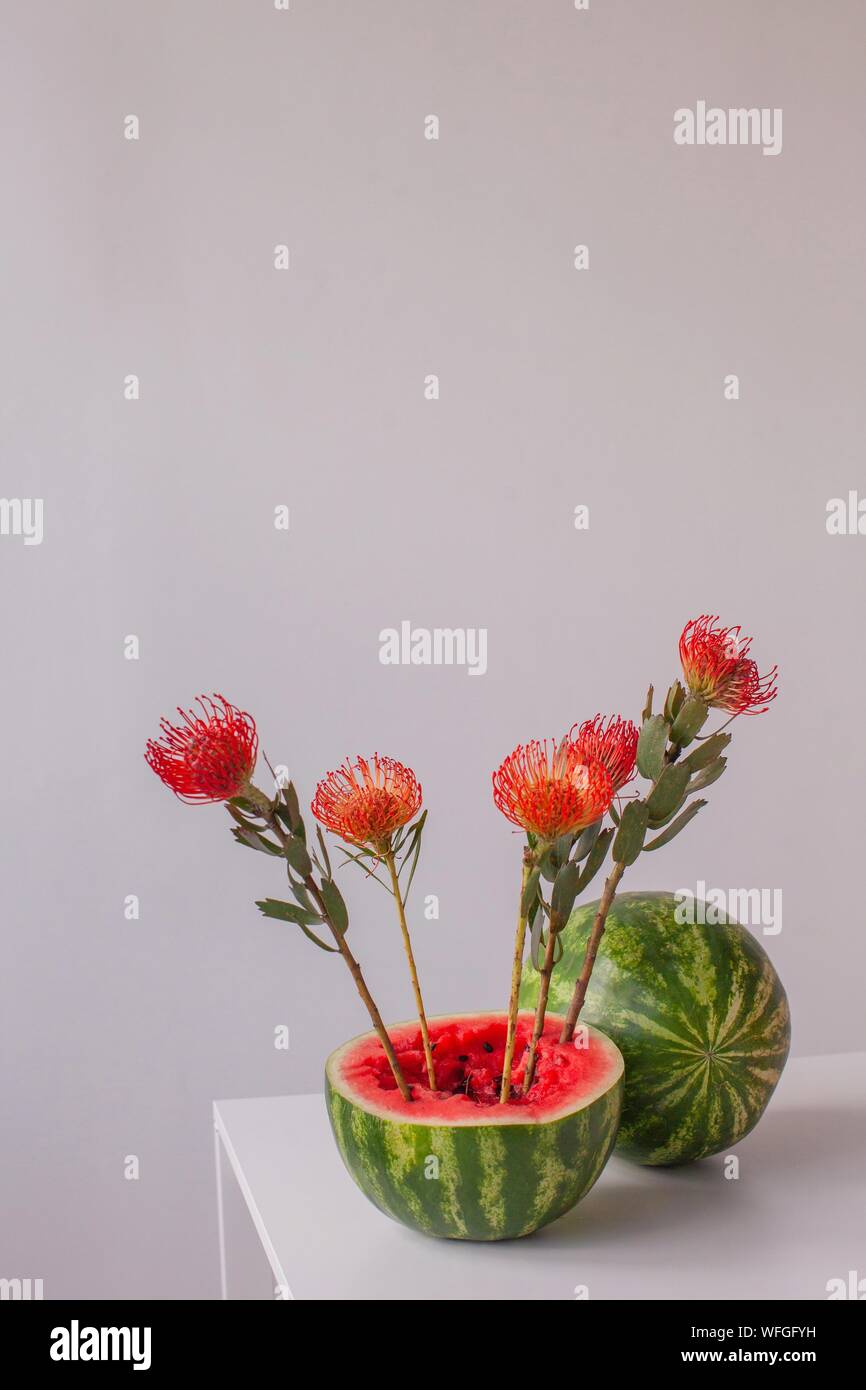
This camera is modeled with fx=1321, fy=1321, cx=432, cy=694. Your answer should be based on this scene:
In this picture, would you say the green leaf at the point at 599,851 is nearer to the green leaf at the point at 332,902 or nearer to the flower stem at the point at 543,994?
the flower stem at the point at 543,994

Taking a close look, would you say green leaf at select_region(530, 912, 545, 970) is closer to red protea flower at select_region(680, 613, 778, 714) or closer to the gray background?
red protea flower at select_region(680, 613, 778, 714)

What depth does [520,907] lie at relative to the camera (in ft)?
2.90

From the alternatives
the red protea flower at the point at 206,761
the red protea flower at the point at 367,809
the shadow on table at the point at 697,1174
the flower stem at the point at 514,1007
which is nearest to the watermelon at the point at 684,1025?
the shadow on table at the point at 697,1174

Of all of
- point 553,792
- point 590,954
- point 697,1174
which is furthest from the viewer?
point 697,1174

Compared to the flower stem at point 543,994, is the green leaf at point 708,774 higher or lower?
higher

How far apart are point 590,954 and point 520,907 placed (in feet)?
0.29

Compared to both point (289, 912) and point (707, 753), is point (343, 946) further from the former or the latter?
point (707, 753)

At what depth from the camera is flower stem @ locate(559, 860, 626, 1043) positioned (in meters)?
0.92

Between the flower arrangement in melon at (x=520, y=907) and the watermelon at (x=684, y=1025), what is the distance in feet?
0.19

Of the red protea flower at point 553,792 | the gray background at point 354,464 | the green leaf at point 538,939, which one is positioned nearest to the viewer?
the red protea flower at point 553,792

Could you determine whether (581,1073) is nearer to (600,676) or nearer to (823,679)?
(600,676)

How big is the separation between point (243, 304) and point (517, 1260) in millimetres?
Answer: 1847

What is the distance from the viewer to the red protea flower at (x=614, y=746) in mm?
896

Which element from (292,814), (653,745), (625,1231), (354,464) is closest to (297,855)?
(292,814)
